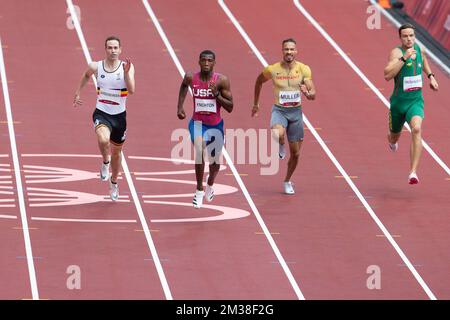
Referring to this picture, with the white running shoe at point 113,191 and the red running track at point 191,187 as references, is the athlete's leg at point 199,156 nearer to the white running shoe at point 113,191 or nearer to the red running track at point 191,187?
the red running track at point 191,187

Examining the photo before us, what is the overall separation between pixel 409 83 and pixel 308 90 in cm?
168

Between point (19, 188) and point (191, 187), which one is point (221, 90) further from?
point (19, 188)

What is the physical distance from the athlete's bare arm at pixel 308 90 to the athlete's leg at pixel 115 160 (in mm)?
2618

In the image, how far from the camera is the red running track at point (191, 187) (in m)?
17.7

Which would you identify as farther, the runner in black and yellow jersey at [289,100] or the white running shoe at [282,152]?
the white running shoe at [282,152]

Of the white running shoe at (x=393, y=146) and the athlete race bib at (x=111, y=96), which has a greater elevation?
the athlete race bib at (x=111, y=96)

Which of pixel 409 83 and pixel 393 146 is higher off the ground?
pixel 409 83

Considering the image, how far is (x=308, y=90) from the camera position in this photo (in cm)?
2066

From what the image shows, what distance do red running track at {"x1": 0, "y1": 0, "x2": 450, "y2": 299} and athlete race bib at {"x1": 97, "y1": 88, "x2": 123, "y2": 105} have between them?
4.61ft

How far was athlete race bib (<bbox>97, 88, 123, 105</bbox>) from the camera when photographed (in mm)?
20281

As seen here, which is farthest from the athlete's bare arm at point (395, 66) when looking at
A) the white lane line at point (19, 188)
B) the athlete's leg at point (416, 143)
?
the white lane line at point (19, 188)

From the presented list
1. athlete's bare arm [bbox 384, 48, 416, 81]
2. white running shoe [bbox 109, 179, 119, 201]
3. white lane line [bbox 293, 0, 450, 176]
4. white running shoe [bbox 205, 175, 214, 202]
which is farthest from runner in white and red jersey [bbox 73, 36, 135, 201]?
white lane line [bbox 293, 0, 450, 176]

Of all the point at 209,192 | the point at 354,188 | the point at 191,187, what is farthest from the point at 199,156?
the point at 354,188

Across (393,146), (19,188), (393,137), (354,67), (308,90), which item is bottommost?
(354,67)
